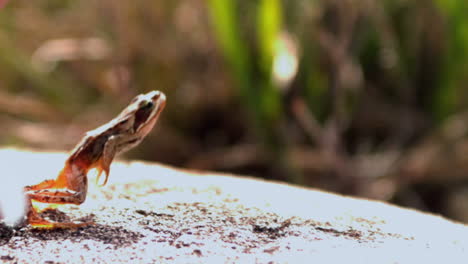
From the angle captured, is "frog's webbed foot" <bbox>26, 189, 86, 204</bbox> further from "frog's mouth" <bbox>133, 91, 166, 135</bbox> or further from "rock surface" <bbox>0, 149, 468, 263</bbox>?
"frog's mouth" <bbox>133, 91, 166, 135</bbox>

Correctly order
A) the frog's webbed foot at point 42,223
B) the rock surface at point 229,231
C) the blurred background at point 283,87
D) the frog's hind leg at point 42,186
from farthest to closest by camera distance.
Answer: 1. the blurred background at point 283,87
2. the frog's hind leg at point 42,186
3. the frog's webbed foot at point 42,223
4. the rock surface at point 229,231

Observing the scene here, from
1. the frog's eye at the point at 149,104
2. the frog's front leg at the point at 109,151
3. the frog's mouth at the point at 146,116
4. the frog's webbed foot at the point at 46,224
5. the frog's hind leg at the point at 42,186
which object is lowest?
the frog's webbed foot at the point at 46,224

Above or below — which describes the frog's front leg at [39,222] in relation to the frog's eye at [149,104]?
below

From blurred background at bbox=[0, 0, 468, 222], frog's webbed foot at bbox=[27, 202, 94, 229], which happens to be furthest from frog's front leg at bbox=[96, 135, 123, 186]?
blurred background at bbox=[0, 0, 468, 222]

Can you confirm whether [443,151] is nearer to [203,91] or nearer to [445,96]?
[445,96]

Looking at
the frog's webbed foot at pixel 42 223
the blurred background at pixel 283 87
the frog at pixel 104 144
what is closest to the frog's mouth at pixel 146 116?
the frog at pixel 104 144

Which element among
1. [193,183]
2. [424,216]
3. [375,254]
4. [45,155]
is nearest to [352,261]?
[375,254]

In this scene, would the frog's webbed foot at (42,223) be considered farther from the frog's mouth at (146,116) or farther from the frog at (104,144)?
the frog's mouth at (146,116)
